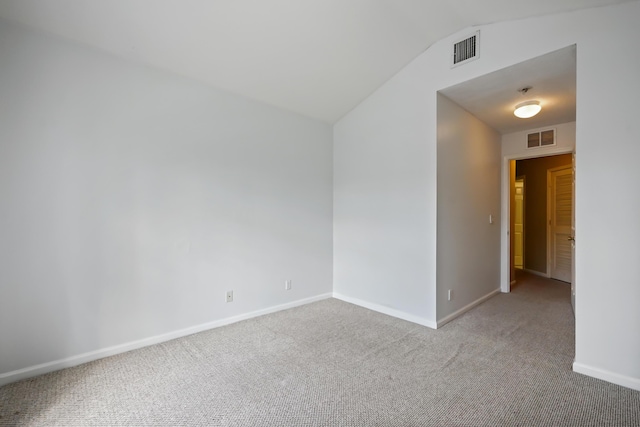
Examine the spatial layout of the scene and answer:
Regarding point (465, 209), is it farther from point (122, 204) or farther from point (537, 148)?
point (122, 204)

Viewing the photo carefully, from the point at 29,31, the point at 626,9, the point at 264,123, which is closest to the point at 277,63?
the point at 264,123

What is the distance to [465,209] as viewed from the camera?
3.66 meters

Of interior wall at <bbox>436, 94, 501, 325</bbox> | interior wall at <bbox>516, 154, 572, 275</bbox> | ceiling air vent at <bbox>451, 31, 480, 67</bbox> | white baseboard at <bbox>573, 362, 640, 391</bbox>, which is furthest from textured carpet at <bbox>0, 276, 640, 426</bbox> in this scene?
interior wall at <bbox>516, 154, 572, 275</bbox>

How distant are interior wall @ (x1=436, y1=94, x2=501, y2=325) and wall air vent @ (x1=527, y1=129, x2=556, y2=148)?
40cm

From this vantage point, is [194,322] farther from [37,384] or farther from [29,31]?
[29,31]

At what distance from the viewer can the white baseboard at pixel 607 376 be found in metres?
2.07

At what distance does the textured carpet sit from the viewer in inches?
70.2

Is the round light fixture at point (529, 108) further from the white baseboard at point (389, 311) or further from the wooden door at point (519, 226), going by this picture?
the wooden door at point (519, 226)

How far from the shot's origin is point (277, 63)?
3.01 metres

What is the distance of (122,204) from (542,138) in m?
5.33

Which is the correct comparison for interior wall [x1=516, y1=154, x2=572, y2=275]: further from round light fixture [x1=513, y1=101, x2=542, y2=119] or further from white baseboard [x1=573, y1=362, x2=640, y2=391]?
white baseboard [x1=573, y1=362, x2=640, y2=391]

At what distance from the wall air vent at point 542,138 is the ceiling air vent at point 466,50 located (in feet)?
7.24

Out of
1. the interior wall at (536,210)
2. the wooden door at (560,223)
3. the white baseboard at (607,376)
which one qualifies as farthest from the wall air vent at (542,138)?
the white baseboard at (607,376)

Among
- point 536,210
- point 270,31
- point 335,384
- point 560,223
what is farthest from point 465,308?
point 270,31
